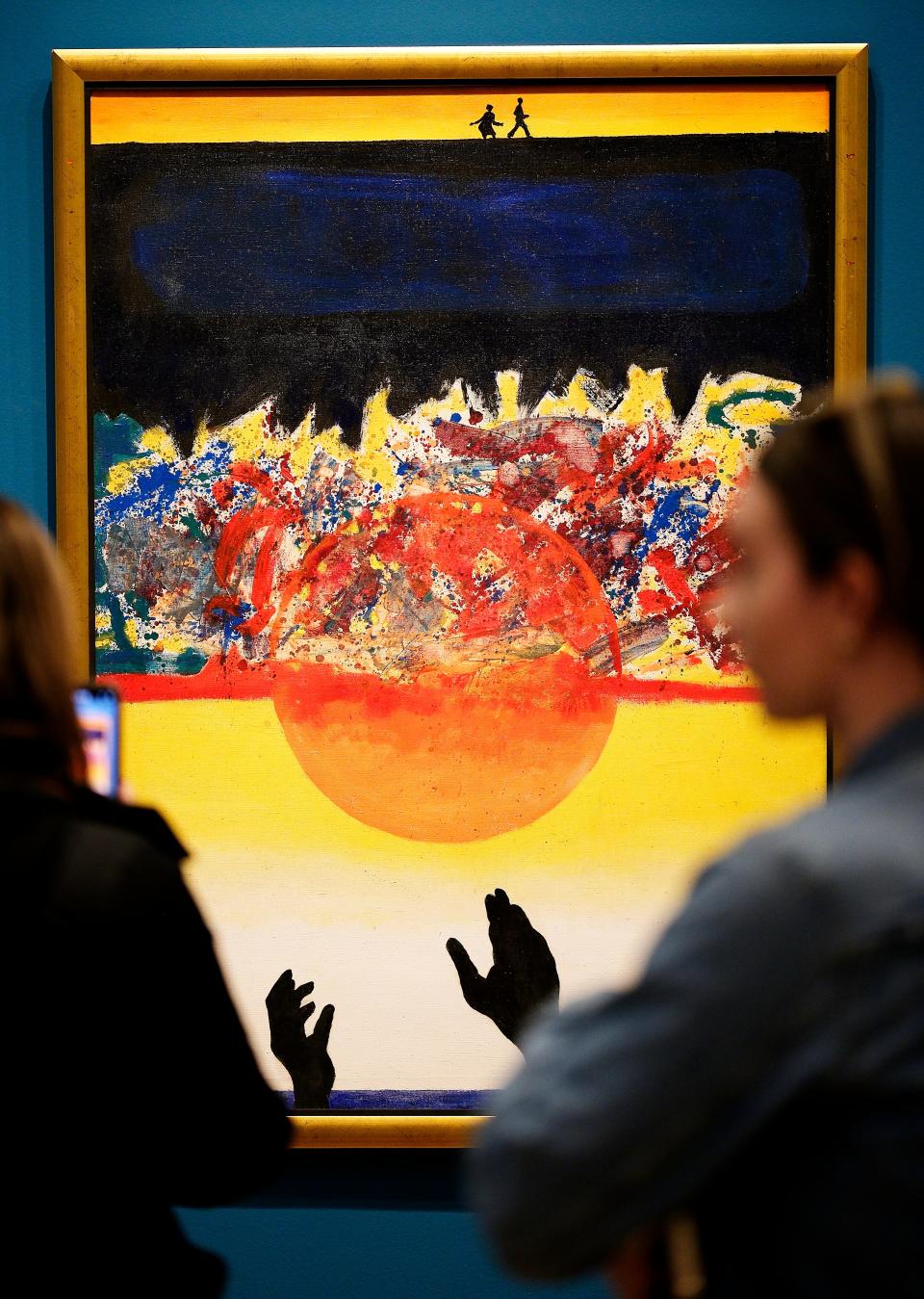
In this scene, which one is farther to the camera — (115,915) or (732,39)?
(732,39)

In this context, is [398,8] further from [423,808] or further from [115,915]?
[115,915]

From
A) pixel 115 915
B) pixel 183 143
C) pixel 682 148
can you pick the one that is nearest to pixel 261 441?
pixel 183 143

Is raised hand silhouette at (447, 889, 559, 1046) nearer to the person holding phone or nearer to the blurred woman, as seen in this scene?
the person holding phone

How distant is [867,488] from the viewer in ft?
2.15

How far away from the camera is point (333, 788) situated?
185 centimetres

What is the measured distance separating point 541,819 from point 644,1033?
1245 millimetres

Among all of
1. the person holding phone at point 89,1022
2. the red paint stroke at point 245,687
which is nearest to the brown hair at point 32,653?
the person holding phone at point 89,1022

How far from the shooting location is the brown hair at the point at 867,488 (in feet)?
2.11

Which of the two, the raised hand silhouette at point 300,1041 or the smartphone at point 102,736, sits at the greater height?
the smartphone at point 102,736

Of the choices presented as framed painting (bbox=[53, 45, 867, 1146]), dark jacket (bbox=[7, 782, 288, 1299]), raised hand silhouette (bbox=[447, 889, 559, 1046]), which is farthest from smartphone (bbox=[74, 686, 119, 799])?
raised hand silhouette (bbox=[447, 889, 559, 1046])

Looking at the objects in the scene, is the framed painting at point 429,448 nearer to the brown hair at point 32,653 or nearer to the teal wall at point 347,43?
the teal wall at point 347,43

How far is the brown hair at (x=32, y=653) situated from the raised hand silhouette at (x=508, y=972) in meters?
1.07

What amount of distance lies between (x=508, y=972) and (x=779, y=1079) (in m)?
1.27

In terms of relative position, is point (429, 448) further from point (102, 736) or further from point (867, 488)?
point (867, 488)
